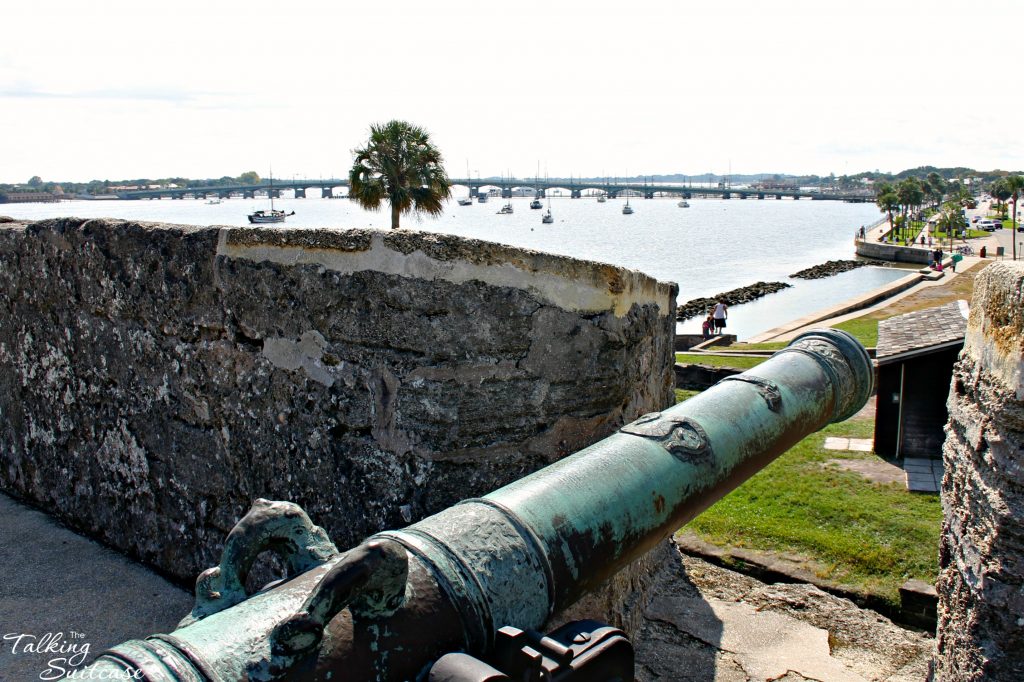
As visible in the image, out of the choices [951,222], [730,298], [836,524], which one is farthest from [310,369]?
[951,222]

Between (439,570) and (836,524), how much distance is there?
161 inches

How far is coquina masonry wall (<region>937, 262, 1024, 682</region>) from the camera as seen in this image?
6.90ft

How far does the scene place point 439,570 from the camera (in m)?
1.46

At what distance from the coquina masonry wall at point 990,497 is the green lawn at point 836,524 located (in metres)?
1.53

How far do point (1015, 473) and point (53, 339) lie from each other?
3418 millimetres

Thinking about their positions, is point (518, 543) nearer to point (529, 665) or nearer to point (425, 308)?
point (529, 665)

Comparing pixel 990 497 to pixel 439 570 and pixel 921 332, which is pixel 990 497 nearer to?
pixel 439 570

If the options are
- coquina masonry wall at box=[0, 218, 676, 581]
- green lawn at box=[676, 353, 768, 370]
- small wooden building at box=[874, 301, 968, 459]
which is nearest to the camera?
coquina masonry wall at box=[0, 218, 676, 581]

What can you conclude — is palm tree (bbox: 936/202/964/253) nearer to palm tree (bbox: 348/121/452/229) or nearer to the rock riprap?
the rock riprap

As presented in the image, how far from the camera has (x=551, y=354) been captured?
2.65 meters

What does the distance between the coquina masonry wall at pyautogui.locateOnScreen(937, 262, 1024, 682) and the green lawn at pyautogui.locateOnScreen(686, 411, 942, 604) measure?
153cm

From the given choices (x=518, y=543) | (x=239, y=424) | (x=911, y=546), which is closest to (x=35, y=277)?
(x=239, y=424)

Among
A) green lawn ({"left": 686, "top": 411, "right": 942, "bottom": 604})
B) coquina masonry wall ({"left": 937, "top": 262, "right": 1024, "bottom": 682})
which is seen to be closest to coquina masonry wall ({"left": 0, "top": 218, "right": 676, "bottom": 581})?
coquina masonry wall ({"left": 937, "top": 262, "right": 1024, "bottom": 682})

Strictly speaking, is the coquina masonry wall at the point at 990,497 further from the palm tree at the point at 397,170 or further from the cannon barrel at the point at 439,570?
the palm tree at the point at 397,170
